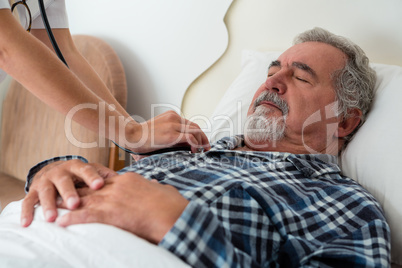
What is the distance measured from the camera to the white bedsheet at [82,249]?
67cm

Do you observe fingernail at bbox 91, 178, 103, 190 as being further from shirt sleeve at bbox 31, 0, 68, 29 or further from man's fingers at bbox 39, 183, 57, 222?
shirt sleeve at bbox 31, 0, 68, 29

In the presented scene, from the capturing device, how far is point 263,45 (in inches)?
63.0

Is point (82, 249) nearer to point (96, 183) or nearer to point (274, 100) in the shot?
point (96, 183)

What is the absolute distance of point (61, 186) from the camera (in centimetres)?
Result: 81

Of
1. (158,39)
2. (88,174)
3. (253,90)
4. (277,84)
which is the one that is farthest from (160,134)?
(158,39)

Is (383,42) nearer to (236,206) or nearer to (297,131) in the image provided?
(297,131)

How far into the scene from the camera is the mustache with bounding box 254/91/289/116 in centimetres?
122

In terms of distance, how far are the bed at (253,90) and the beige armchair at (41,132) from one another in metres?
0.39

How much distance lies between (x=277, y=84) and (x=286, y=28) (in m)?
0.40

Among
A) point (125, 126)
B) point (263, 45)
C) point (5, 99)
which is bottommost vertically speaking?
point (5, 99)

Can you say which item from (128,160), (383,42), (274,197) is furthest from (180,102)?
(274,197)

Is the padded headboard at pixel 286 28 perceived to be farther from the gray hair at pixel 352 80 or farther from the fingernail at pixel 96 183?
the fingernail at pixel 96 183

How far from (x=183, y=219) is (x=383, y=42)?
100 centimetres

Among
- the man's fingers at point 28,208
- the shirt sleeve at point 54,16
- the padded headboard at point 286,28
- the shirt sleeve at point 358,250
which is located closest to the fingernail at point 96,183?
the man's fingers at point 28,208
